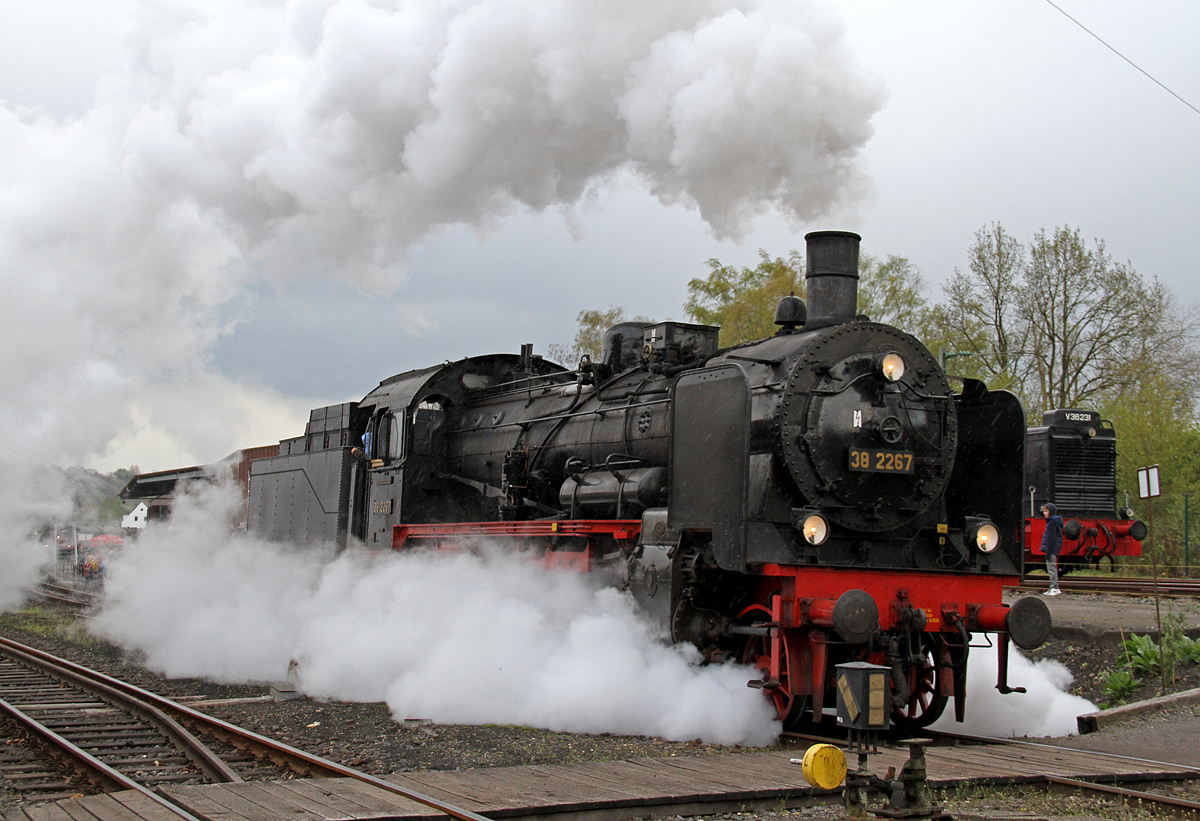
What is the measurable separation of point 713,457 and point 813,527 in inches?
32.6

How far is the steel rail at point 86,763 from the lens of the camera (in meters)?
5.09

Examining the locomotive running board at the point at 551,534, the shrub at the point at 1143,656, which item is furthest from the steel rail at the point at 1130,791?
the locomotive running board at the point at 551,534

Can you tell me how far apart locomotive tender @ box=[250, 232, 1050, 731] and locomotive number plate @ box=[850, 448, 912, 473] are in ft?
0.04

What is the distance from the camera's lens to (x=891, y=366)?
7496mm

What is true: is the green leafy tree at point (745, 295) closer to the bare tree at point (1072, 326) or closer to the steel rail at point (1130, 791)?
the bare tree at point (1072, 326)

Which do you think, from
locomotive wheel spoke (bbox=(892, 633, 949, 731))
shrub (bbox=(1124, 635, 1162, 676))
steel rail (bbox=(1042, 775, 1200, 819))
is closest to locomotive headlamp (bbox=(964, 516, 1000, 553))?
locomotive wheel spoke (bbox=(892, 633, 949, 731))

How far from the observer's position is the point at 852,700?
486 cm

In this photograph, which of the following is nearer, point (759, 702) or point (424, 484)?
point (759, 702)

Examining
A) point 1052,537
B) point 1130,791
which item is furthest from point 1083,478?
point 1130,791

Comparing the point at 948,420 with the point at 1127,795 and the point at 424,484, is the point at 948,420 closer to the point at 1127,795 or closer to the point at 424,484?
the point at 1127,795

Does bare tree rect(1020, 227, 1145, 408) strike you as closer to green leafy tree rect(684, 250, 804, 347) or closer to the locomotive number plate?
green leafy tree rect(684, 250, 804, 347)

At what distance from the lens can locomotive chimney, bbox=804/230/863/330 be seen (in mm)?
8000

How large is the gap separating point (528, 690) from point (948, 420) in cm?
373

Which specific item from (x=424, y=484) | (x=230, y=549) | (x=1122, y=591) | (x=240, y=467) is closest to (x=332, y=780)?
(x=424, y=484)
